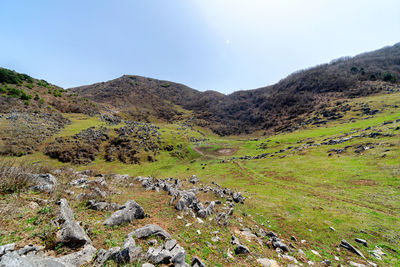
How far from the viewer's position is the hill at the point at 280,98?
11056cm

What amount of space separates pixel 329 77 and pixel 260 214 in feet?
591

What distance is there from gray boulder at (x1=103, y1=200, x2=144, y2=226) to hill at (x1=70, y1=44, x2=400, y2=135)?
10929cm

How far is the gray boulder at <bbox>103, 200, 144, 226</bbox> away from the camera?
7.64 meters

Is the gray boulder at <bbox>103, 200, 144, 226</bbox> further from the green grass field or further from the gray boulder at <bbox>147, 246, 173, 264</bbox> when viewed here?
the green grass field

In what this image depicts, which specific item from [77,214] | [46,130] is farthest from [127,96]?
[77,214]

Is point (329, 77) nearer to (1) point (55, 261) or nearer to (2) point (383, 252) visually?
(2) point (383, 252)

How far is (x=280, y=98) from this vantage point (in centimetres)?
14925

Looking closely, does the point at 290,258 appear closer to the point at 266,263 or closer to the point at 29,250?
the point at 266,263

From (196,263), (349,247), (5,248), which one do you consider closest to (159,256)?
(196,263)

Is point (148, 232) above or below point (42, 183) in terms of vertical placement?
below

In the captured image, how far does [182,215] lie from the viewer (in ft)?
34.9

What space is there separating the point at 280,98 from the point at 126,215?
17251 cm

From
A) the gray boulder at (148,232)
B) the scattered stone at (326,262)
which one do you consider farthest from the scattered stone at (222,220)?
the scattered stone at (326,262)

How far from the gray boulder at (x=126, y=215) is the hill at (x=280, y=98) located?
359 ft
